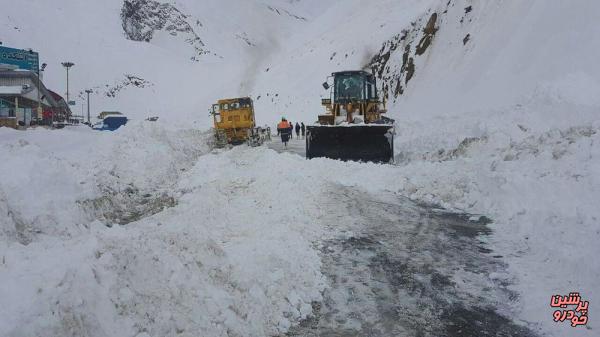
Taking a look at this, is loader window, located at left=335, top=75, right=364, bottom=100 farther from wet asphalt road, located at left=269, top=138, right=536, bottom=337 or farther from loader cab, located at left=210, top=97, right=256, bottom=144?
wet asphalt road, located at left=269, top=138, right=536, bottom=337

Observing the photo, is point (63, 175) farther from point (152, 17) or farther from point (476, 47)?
point (152, 17)

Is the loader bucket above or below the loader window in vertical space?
below

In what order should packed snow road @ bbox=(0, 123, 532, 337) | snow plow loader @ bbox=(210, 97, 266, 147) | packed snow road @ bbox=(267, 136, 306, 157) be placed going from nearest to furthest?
packed snow road @ bbox=(0, 123, 532, 337), packed snow road @ bbox=(267, 136, 306, 157), snow plow loader @ bbox=(210, 97, 266, 147)

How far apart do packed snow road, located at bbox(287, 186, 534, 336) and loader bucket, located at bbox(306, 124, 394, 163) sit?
23.9 ft

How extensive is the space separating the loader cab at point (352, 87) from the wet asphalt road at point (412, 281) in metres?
10.7

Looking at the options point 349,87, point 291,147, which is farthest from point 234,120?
point 349,87

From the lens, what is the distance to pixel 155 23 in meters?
132

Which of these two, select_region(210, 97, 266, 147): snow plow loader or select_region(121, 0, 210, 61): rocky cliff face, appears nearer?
select_region(210, 97, 266, 147): snow plow loader

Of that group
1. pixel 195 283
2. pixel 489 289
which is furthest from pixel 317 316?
pixel 489 289

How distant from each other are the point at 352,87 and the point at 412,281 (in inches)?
565

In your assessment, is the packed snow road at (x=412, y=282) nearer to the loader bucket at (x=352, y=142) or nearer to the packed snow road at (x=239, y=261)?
the packed snow road at (x=239, y=261)

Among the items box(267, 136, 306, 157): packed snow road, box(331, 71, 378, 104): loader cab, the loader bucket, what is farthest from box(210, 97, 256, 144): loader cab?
the loader bucket

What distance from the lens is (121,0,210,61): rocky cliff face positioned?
412 feet

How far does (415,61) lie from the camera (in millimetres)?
32969
